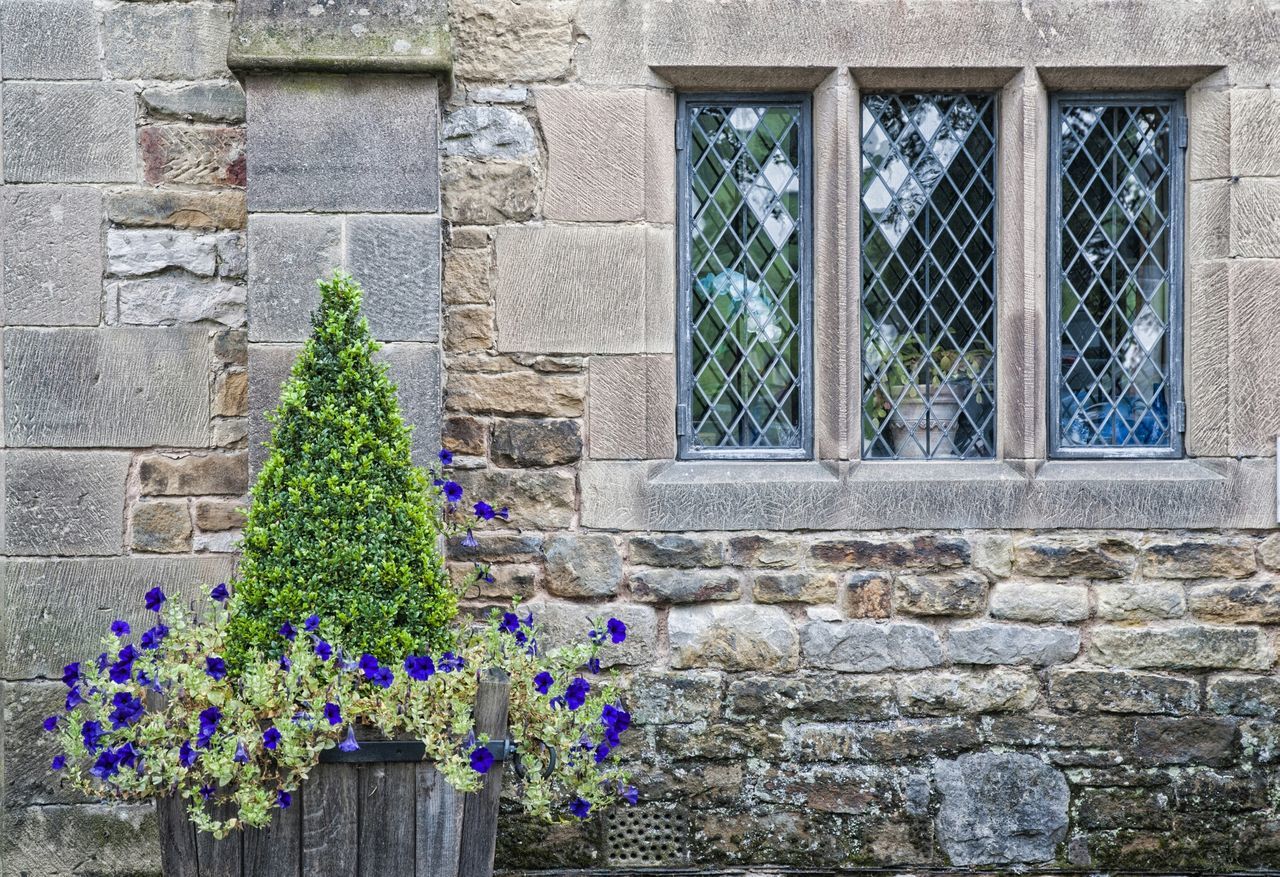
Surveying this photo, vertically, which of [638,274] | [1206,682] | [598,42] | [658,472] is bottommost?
[1206,682]

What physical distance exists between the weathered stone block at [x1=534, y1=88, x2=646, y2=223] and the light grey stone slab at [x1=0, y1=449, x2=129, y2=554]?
1.76 m

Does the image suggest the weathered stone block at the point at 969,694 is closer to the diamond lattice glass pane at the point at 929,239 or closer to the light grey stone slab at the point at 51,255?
the diamond lattice glass pane at the point at 929,239

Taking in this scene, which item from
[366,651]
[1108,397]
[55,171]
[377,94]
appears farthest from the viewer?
[1108,397]

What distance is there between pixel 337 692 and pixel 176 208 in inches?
75.6

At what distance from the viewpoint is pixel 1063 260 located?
4121 mm

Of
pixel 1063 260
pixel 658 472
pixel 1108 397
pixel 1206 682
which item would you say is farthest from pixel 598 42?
pixel 1206 682

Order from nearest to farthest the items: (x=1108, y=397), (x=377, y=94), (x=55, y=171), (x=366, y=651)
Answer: (x=366, y=651) → (x=377, y=94) → (x=55, y=171) → (x=1108, y=397)

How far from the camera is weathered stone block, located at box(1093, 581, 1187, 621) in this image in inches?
156

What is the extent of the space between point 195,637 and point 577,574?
126 centimetres

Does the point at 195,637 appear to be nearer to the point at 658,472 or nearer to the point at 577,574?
the point at 577,574

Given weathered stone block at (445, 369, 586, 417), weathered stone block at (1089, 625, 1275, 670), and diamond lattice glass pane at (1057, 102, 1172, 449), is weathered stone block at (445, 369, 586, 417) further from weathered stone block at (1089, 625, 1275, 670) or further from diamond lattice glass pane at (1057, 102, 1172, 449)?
weathered stone block at (1089, 625, 1275, 670)

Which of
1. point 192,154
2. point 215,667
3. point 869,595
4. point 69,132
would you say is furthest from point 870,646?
point 69,132

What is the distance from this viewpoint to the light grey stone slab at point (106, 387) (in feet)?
12.7

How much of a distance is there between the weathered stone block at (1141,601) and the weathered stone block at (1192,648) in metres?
0.05
